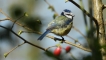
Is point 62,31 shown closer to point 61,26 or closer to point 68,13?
point 61,26

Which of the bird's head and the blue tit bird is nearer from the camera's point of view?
the blue tit bird

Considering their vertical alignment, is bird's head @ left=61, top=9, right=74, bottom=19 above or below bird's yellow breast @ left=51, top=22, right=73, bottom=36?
above

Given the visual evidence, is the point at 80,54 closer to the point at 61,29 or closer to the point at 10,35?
the point at 10,35

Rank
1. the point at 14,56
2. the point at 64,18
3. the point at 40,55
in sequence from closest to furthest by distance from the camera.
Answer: the point at 40,55
the point at 64,18
the point at 14,56

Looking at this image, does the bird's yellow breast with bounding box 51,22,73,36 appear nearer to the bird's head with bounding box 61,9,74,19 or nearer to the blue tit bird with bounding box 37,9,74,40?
the blue tit bird with bounding box 37,9,74,40

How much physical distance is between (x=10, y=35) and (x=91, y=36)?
3.53ft

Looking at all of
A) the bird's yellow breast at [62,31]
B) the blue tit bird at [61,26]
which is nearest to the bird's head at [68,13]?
the blue tit bird at [61,26]

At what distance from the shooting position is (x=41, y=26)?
1.74 metres

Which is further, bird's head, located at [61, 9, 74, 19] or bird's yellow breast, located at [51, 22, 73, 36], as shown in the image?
bird's head, located at [61, 9, 74, 19]

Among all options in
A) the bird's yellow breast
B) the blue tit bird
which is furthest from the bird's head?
the bird's yellow breast

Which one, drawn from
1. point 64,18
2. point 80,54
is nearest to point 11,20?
point 80,54

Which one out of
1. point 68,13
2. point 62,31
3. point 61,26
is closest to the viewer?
point 62,31

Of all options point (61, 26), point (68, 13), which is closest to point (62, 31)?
point (61, 26)

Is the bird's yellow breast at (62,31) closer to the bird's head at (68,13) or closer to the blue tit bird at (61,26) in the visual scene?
the blue tit bird at (61,26)
